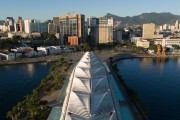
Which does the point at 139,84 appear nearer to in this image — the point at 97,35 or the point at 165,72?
the point at 165,72

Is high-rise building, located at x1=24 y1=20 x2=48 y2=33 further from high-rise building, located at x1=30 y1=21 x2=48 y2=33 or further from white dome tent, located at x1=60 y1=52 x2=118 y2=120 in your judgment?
white dome tent, located at x1=60 y1=52 x2=118 y2=120

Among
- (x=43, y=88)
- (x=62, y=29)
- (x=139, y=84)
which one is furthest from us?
(x=62, y=29)

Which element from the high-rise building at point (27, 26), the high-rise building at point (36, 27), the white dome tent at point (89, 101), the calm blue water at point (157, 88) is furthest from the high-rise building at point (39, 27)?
the white dome tent at point (89, 101)

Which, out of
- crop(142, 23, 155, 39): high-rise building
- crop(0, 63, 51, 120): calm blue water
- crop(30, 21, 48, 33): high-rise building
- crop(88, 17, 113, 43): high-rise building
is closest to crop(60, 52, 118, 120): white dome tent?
crop(0, 63, 51, 120): calm blue water

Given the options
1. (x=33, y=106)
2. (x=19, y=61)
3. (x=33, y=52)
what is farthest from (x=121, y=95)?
(x=33, y=52)

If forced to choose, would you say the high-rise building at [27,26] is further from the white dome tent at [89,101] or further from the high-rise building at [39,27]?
the white dome tent at [89,101]

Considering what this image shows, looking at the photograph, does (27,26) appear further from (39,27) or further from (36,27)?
(39,27)

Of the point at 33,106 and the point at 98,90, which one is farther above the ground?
the point at 98,90
